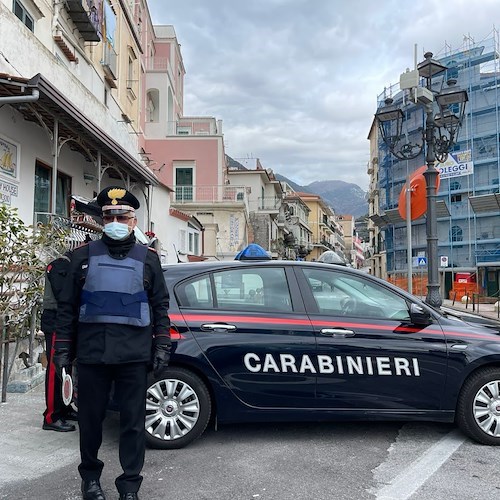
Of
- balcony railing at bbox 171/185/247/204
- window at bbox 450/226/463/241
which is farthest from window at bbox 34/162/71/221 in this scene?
window at bbox 450/226/463/241

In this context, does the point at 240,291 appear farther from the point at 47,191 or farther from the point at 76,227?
the point at 47,191

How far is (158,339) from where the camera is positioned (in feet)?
10.3

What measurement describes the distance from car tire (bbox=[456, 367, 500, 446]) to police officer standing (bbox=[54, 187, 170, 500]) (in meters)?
2.75

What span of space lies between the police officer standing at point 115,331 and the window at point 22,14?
10.4 metres

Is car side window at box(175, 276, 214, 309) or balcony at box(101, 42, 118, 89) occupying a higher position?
→ balcony at box(101, 42, 118, 89)

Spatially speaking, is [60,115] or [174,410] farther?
[60,115]

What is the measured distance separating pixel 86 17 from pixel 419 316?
13.5 m

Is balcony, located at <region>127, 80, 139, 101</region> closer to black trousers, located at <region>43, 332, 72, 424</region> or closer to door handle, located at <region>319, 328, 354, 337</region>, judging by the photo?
black trousers, located at <region>43, 332, 72, 424</region>

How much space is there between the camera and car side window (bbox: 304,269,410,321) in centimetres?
449

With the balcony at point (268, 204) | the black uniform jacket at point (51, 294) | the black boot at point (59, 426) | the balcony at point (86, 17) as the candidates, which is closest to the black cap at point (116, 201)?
the black uniform jacket at point (51, 294)

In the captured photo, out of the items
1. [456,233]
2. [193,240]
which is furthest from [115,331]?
[456,233]

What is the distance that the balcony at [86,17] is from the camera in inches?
535

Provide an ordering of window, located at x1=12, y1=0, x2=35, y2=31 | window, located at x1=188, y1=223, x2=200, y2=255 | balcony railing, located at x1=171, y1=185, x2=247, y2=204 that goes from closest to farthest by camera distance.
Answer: window, located at x1=12, y1=0, x2=35, y2=31 < window, located at x1=188, y1=223, x2=200, y2=255 < balcony railing, located at x1=171, y1=185, x2=247, y2=204

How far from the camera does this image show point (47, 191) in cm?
1098
